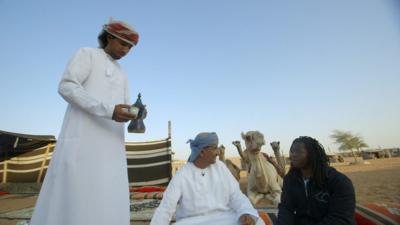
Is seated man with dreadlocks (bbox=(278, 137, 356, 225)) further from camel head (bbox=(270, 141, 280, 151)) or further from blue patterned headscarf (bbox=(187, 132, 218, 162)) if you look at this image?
camel head (bbox=(270, 141, 280, 151))

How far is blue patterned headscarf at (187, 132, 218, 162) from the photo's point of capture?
2561 mm

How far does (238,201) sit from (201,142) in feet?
2.20

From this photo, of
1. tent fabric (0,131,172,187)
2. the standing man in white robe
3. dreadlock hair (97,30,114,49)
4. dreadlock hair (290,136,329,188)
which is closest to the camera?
the standing man in white robe

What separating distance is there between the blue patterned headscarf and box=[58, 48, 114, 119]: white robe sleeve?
1.21 metres

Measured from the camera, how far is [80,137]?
5.06 feet

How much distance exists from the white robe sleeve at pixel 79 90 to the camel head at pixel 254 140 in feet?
13.8

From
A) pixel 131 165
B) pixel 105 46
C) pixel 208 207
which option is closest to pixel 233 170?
pixel 131 165

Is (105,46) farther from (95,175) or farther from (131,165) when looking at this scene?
(131,165)

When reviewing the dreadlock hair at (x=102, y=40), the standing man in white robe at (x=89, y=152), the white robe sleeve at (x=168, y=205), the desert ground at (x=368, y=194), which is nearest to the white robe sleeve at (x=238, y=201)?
the white robe sleeve at (x=168, y=205)

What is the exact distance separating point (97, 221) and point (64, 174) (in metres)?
0.33

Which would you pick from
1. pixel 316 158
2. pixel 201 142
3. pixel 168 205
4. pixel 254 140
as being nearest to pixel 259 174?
pixel 254 140

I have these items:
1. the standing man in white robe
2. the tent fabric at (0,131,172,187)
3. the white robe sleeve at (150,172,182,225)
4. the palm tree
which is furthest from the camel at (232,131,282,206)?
the palm tree

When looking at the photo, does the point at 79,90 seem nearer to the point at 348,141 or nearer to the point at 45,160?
the point at 45,160

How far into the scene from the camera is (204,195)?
2.41 m
